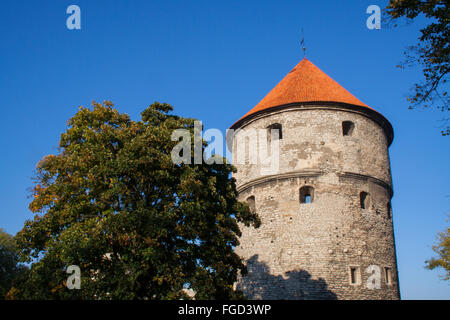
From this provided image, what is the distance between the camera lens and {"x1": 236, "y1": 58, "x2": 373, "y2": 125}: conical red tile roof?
62.7 ft

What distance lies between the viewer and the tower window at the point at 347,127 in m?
18.9

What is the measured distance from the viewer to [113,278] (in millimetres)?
10352

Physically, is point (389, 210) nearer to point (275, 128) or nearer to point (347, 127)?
point (347, 127)

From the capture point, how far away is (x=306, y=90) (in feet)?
65.0

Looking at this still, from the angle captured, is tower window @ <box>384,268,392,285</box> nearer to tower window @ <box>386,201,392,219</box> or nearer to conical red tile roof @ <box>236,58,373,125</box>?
tower window @ <box>386,201,392,219</box>

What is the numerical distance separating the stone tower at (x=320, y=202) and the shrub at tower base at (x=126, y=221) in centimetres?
535

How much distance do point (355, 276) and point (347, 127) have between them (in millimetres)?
6453

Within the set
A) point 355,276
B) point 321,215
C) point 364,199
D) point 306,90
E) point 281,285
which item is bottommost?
point 281,285

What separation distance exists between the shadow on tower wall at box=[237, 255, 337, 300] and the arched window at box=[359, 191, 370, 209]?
12.9ft

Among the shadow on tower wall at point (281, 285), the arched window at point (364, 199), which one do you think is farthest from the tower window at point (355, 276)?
the arched window at point (364, 199)

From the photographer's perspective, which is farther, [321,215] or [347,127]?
[347,127]

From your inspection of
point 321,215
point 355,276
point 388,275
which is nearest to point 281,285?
point 355,276
